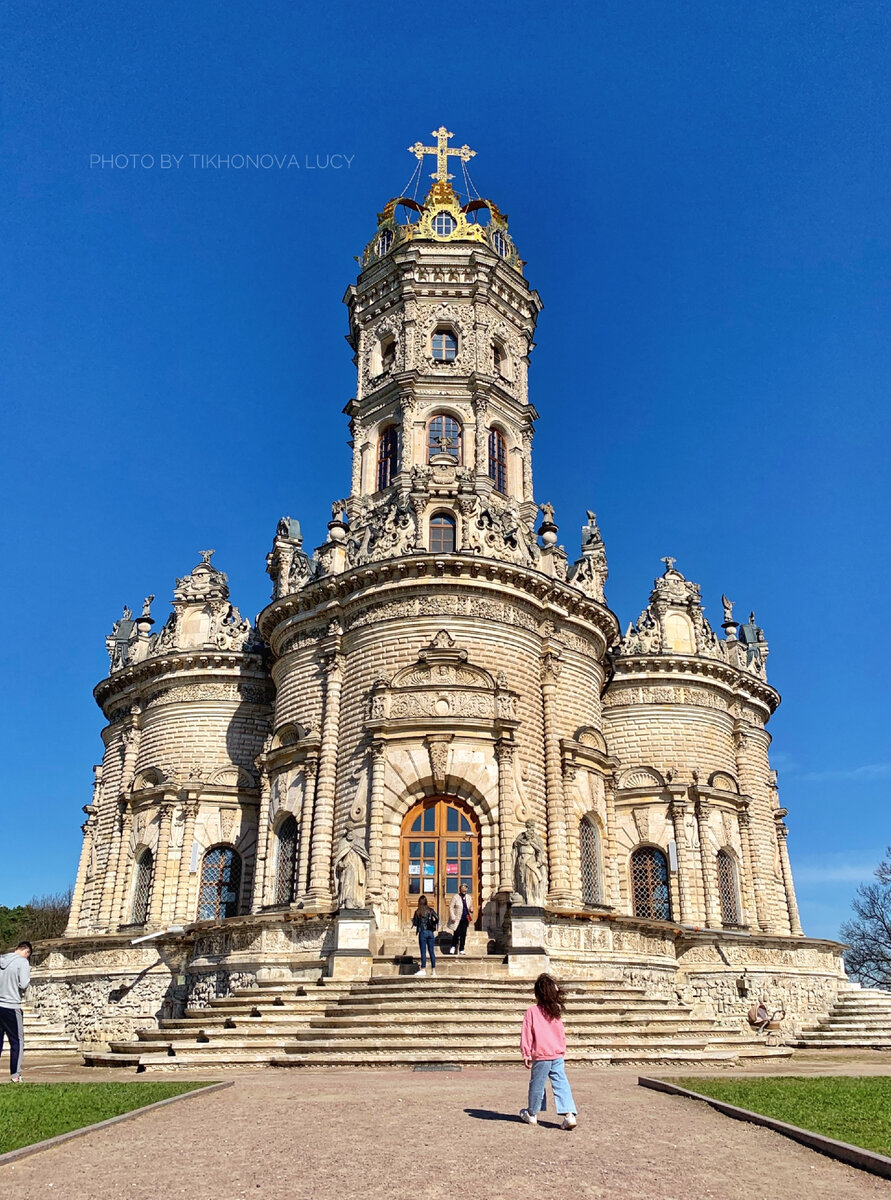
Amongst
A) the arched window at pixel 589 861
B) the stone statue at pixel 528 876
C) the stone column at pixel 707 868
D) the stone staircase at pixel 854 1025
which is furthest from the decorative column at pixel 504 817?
the stone staircase at pixel 854 1025

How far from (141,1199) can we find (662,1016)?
14407 millimetres

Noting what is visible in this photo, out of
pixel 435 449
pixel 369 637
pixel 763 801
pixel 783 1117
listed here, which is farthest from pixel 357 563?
pixel 783 1117

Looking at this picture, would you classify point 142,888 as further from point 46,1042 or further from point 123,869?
point 46,1042

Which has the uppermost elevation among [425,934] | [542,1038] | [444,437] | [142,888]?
[444,437]

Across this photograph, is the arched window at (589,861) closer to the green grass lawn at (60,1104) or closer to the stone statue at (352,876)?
the stone statue at (352,876)

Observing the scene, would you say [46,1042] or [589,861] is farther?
[589,861]

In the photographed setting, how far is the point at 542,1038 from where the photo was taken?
9.07 m

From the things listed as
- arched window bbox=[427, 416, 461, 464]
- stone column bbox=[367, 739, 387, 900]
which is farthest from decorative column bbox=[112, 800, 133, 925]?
arched window bbox=[427, 416, 461, 464]

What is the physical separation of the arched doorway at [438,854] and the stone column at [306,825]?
→ 291 cm

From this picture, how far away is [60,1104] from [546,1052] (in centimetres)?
517

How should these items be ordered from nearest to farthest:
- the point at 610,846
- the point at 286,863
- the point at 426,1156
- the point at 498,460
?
the point at 426,1156, the point at 286,863, the point at 610,846, the point at 498,460

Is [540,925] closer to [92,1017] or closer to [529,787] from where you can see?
[529,787]

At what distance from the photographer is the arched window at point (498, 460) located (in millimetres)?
34625

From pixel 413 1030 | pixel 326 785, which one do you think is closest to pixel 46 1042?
pixel 326 785
